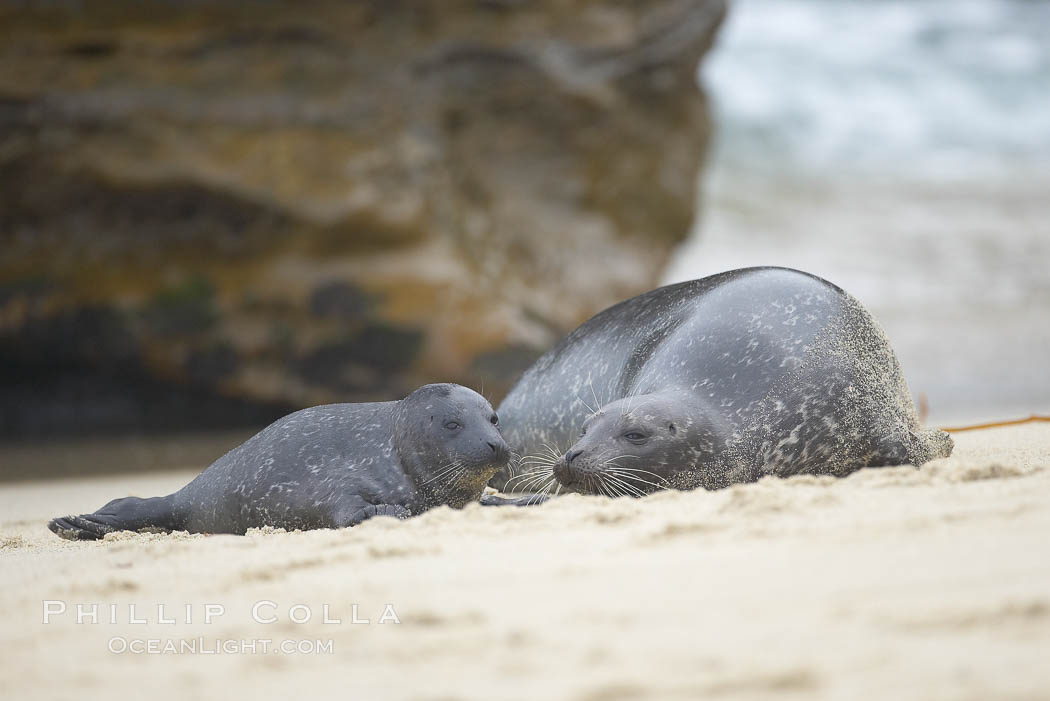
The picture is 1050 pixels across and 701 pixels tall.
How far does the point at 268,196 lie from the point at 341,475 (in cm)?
505

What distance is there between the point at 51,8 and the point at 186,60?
1003mm

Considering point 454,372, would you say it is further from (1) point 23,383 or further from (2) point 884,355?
(2) point 884,355

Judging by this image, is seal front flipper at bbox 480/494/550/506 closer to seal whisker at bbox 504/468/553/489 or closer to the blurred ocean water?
seal whisker at bbox 504/468/553/489

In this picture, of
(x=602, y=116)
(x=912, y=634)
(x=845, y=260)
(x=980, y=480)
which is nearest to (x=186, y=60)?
(x=602, y=116)

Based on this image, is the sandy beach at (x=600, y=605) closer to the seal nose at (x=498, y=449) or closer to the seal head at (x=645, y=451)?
the seal nose at (x=498, y=449)

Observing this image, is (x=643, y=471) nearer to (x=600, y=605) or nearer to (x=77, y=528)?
(x=600, y=605)

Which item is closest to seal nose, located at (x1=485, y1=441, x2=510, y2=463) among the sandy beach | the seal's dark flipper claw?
the sandy beach

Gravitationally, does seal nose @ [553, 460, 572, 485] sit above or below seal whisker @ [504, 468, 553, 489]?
above

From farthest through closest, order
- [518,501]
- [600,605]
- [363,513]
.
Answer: [518,501], [363,513], [600,605]

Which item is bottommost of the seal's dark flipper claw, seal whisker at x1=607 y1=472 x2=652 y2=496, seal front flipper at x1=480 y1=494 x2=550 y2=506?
the seal's dark flipper claw

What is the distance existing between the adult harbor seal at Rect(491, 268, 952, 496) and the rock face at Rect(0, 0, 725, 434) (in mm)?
4107

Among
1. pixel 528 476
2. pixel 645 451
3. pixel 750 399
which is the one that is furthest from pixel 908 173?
pixel 645 451

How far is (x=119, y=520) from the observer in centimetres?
420

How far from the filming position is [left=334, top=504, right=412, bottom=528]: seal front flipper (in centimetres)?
379
